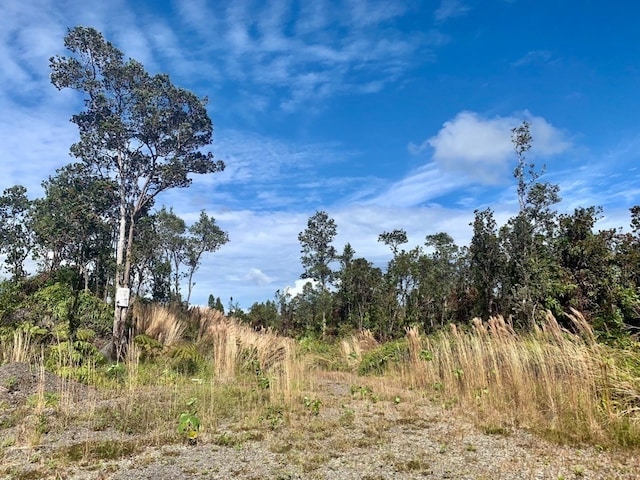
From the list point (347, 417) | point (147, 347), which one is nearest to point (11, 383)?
point (147, 347)

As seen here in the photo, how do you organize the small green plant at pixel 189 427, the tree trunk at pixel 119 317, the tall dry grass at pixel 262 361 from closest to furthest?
the small green plant at pixel 189 427
the tall dry grass at pixel 262 361
the tree trunk at pixel 119 317

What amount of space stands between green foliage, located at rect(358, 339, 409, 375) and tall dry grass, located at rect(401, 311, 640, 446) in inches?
94.0

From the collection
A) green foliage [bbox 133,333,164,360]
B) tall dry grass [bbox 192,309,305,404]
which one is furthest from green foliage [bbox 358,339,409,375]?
green foliage [bbox 133,333,164,360]

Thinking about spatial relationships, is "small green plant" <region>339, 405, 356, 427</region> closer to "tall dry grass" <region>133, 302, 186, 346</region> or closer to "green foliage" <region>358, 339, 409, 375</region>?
"green foliage" <region>358, 339, 409, 375</region>

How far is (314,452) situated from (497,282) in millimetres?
11553

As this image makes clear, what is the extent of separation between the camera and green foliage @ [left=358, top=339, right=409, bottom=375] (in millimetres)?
9539

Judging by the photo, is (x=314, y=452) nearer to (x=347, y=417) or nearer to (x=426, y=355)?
(x=347, y=417)

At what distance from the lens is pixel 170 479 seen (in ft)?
11.6

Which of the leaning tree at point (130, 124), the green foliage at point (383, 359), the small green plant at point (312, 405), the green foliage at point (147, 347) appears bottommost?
the small green plant at point (312, 405)

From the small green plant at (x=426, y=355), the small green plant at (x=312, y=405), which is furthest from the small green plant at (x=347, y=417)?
the small green plant at (x=426, y=355)

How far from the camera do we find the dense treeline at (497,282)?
11.0 meters

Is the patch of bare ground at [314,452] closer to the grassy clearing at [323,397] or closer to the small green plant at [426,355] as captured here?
the grassy clearing at [323,397]

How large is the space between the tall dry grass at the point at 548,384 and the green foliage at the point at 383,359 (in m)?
2.39

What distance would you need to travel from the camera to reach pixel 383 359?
33.3 feet
